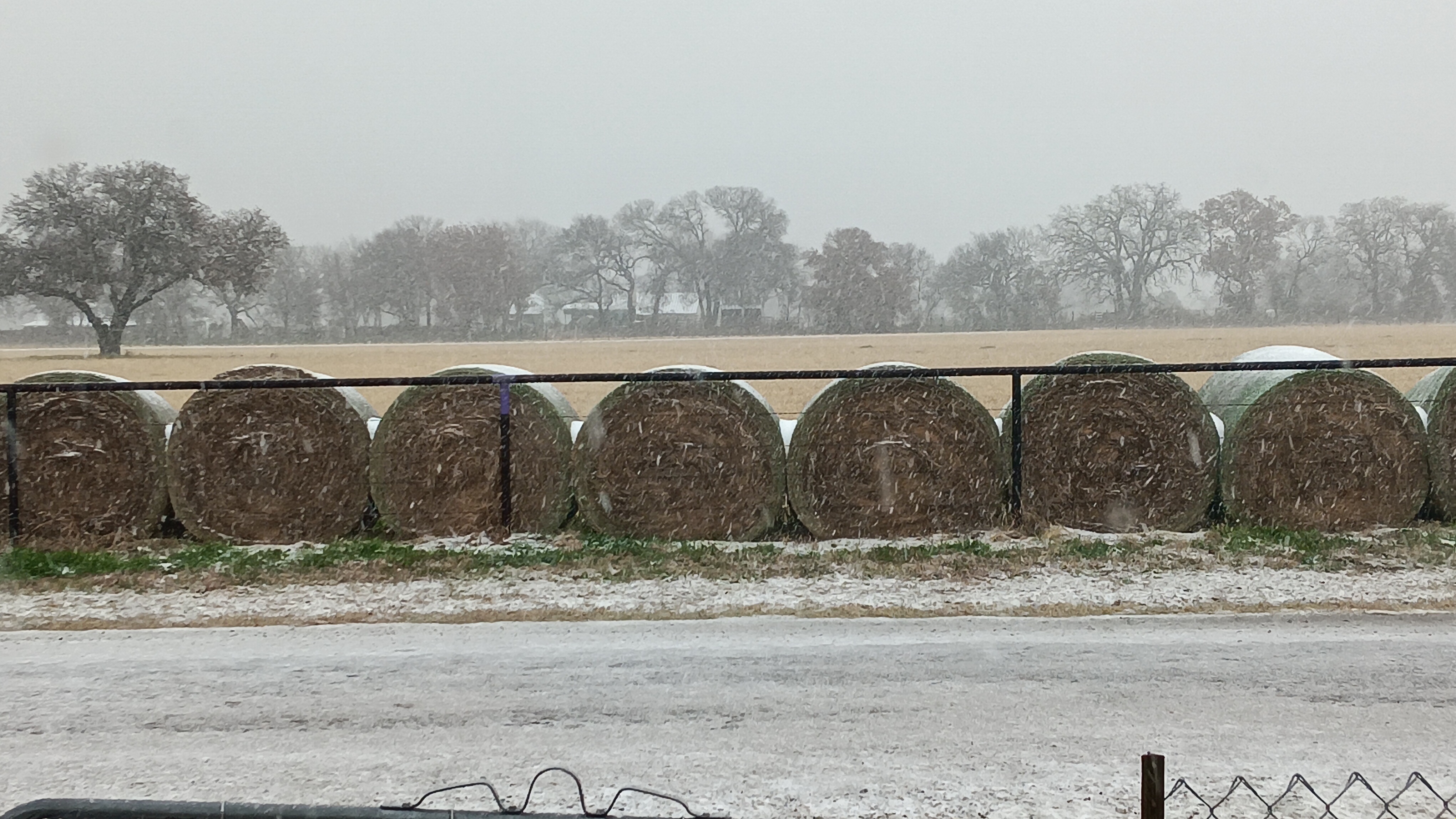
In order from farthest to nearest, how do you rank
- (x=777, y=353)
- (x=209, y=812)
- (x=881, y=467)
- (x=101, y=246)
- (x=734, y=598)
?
(x=777, y=353) < (x=101, y=246) < (x=881, y=467) < (x=734, y=598) < (x=209, y=812)

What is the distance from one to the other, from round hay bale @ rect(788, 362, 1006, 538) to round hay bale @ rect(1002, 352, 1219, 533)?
539 millimetres

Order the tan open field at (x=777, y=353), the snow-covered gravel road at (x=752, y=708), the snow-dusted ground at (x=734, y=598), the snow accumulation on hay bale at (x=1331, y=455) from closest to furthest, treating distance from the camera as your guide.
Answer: the snow-covered gravel road at (x=752, y=708)
the snow-dusted ground at (x=734, y=598)
the snow accumulation on hay bale at (x=1331, y=455)
the tan open field at (x=777, y=353)

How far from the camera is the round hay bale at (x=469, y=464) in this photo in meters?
8.39

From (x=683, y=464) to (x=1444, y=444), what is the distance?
5551 millimetres

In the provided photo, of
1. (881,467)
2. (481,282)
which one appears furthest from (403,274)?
(881,467)

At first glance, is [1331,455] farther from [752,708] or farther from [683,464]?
[752,708]

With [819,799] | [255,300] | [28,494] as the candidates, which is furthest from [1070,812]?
[255,300]

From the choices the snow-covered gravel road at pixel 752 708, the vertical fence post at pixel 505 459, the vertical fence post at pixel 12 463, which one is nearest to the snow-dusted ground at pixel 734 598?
the snow-covered gravel road at pixel 752 708

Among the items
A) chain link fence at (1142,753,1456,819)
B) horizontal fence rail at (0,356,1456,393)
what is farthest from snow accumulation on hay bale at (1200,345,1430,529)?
chain link fence at (1142,753,1456,819)

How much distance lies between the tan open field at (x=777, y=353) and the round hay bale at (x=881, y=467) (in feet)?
31.3

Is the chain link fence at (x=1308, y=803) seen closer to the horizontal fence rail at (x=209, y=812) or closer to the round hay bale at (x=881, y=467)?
the horizontal fence rail at (x=209, y=812)

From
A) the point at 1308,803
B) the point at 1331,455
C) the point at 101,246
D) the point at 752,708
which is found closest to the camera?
the point at 1308,803

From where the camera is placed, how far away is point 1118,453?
8.32 meters

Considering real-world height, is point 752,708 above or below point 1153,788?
below
